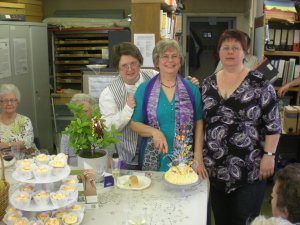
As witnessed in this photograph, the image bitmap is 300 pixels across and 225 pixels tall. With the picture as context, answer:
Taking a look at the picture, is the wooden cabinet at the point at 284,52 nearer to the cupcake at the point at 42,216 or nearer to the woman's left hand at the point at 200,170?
the woman's left hand at the point at 200,170

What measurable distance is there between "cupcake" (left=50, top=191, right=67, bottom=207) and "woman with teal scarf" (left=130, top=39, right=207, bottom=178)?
641 mm

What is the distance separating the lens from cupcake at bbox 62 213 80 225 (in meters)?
1.46

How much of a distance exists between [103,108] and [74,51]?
329 centimetres

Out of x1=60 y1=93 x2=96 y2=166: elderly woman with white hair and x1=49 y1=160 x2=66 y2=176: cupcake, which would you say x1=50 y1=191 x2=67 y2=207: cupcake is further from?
x1=60 y1=93 x2=96 y2=166: elderly woman with white hair

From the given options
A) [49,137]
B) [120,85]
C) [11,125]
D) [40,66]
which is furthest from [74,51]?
[120,85]

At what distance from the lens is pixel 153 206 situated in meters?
1.69

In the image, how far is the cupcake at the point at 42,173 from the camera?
4.91 ft

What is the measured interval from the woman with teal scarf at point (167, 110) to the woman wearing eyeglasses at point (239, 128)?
0.07 meters

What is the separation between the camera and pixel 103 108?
7.35 ft

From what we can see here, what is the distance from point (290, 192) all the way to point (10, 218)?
1096mm

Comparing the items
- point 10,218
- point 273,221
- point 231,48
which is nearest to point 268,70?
point 231,48

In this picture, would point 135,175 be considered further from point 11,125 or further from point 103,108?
point 11,125

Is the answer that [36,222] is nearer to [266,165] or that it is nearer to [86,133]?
[86,133]

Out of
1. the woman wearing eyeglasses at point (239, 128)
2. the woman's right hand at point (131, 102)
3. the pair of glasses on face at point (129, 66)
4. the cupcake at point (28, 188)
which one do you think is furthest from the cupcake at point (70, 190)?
the pair of glasses on face at point (129, 66)
